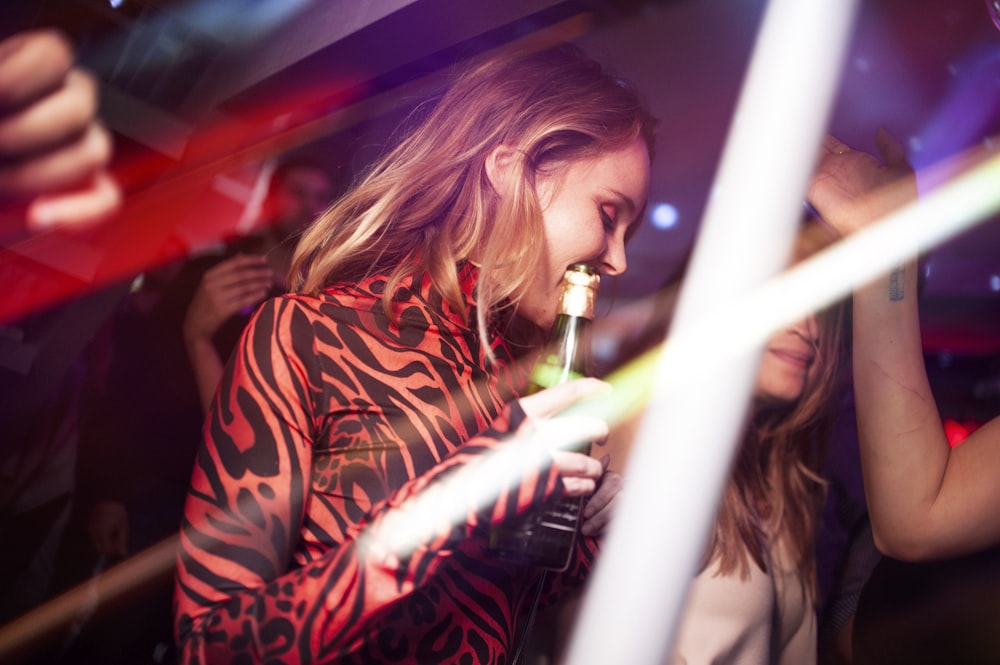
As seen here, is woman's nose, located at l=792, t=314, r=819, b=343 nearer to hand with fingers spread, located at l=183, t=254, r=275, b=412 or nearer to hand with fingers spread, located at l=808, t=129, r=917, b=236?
hand with fingers spread, located at l=808, t=129, r=917, b=236

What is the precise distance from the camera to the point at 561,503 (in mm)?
923

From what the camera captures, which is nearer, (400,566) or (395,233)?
(400,566)

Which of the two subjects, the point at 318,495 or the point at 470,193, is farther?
the point at 470,193

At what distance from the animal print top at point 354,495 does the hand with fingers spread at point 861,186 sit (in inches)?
27.7

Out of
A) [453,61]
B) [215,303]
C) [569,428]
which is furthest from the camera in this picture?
[215,303]

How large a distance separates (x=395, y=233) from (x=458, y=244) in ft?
0.40

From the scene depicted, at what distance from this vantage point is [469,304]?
3.97 feet

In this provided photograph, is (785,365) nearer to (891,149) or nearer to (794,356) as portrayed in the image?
(794,356)

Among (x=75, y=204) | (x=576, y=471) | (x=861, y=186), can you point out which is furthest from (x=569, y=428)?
(x=861, y=186)

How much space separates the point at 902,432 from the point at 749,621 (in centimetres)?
53

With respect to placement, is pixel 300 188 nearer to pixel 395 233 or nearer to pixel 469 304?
pixel 395 233

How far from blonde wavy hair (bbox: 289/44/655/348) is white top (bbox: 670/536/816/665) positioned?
0.77 m

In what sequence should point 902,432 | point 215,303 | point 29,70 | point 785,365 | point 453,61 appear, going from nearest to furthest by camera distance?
1. point 29,70
2. point 902,432
3. point 785,365
4. point 453,61
5. point 215,303

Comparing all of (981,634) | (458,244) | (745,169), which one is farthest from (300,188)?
(981,634)
